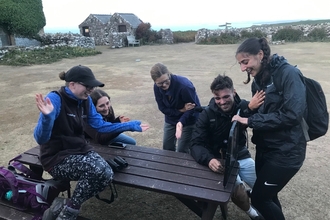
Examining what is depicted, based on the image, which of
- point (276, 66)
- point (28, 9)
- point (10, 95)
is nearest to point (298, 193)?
point (276, 66)

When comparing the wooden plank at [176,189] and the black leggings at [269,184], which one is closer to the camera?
the wooden plank at [176,189]

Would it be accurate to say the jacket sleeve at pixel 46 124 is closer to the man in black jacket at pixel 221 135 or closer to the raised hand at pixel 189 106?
the man in black jacket at pixel 221 135

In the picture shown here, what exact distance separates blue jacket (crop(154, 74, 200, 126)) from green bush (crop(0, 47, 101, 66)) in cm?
1484

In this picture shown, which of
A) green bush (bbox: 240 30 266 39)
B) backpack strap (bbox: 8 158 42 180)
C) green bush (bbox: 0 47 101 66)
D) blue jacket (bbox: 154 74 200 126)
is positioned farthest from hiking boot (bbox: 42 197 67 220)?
green bush (bbox: 240 30 266 39)

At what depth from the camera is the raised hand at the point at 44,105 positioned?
237cm

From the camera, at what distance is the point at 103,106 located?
12.0 feet

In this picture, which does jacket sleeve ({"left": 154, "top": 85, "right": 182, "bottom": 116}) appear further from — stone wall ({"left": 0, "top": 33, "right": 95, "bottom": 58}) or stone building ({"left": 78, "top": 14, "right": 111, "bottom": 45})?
stone building ({"left": 78, "top": 14, "right": 111, "bottom": 45})

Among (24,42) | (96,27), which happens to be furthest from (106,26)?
(24,42)

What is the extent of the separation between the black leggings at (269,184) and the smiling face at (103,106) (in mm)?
1845

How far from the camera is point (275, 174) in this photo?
259cm

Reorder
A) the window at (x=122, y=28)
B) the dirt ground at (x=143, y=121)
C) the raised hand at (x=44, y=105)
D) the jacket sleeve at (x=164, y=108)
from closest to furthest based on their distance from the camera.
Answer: the raised hand at (x=44, y=105) < the dirt ground at (x=143, y=121) < the jacket sleeve at (x=164, y=108) < the window at (x=122, y=28)

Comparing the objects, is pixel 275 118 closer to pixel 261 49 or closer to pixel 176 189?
pixel 261 49

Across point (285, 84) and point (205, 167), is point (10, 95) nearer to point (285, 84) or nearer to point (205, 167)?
point (205, 167)

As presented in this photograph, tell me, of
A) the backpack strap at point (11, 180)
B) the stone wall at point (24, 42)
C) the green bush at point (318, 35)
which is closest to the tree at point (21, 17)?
the stone wall at point (24, 42)
